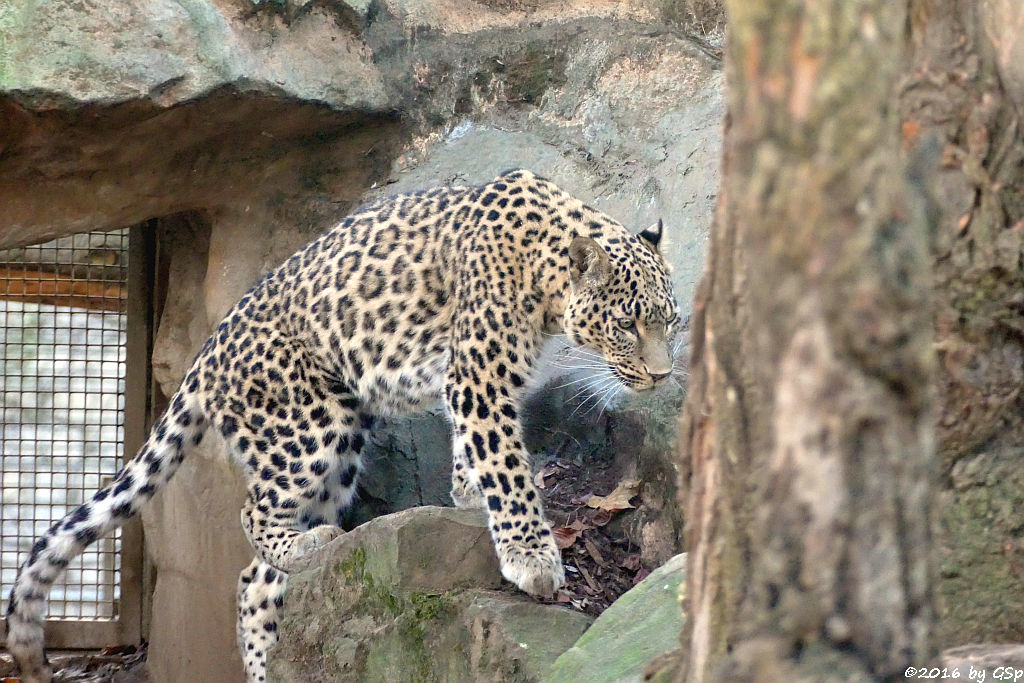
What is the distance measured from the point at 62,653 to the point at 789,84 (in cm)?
840

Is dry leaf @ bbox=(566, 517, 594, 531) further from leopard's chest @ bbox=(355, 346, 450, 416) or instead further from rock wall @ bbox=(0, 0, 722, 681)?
leopard's chest @ bbox=(355, 346, 450, 416)

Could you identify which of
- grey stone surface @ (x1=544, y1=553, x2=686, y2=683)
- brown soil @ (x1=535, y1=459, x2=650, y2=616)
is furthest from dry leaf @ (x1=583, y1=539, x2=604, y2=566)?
grey stone surface @ (x1=544, y1=553, x2=686, y2=683)

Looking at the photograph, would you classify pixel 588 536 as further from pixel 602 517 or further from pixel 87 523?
pixel 87 523

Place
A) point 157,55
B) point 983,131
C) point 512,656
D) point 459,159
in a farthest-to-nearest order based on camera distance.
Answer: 1. point 459,159
2. point 157,55
3. point 512,656
4. point 983,131

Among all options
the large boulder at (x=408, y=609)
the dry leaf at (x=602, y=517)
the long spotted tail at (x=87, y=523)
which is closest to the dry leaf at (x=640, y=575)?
the dry leaf at (x=602, y=517)

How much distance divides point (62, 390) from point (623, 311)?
512cm

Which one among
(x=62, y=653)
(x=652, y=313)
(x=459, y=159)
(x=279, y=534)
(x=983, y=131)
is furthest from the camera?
(x=62, y=653)

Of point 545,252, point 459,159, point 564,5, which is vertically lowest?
point 545,252

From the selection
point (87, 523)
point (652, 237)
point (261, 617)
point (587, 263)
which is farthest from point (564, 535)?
point (87, 523)

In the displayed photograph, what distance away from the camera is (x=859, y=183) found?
1.72 m

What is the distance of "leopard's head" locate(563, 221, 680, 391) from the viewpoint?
557cm

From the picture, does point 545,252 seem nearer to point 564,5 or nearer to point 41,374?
point 564,5

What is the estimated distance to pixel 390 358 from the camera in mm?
6184

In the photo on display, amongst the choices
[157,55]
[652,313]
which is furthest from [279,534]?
[157,55]
